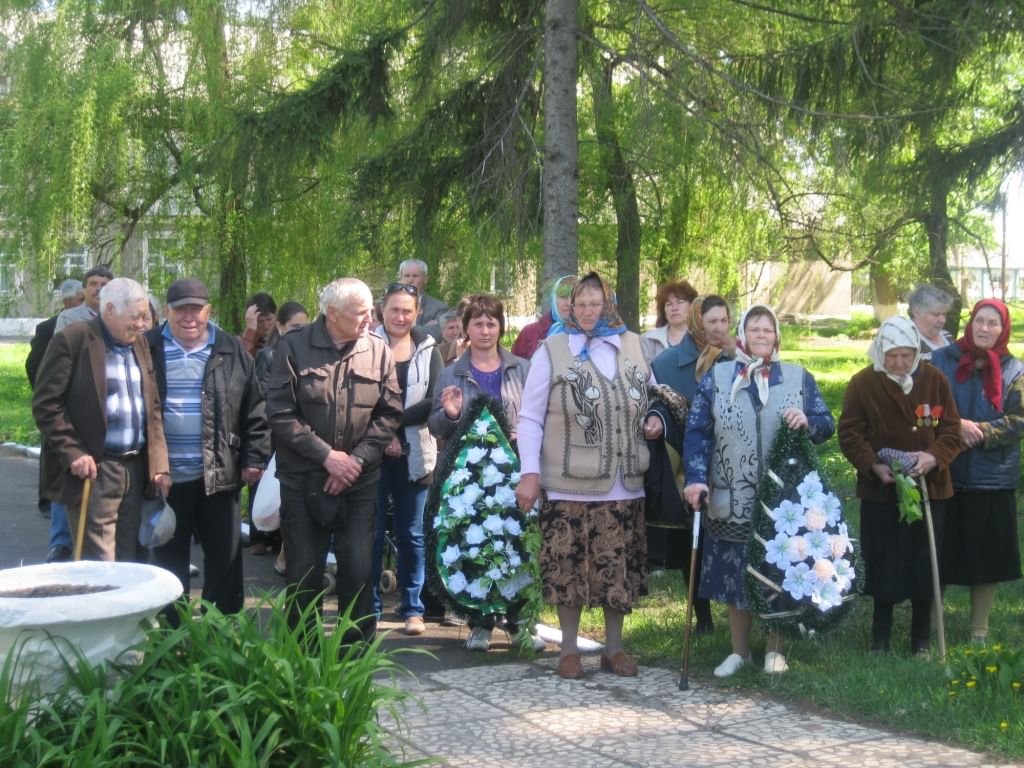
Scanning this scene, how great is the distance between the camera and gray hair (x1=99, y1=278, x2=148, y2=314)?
6.01 m

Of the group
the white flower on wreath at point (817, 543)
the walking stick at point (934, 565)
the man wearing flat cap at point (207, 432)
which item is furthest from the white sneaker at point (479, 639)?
the walking stick at point (934, 565)

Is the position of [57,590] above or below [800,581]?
above

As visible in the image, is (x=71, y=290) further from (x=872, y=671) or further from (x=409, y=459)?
(x=872, y=671)

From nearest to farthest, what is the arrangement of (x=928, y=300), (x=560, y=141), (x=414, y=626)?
(x=928, y=300), (x=414, y=626), (x=560, y=141)

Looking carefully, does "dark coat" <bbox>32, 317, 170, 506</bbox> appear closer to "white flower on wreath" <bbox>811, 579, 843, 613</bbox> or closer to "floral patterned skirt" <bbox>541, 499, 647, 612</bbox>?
"floral patterned skirt" <bbox>541, 499, 647, 612</bbox>

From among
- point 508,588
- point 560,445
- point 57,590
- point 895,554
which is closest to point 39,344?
point 508,588

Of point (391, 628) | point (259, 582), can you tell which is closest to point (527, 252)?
point (259, 582)

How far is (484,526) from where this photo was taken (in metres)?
6.82

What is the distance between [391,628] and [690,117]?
4.57m

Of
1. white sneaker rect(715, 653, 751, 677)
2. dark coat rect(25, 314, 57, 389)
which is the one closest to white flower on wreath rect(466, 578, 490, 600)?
white sneaker rect(715, 653, 751, 677)

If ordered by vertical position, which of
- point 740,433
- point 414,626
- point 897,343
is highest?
point 897,343

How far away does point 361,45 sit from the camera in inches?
429

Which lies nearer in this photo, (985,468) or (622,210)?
(985,468)

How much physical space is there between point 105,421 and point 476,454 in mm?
1993
